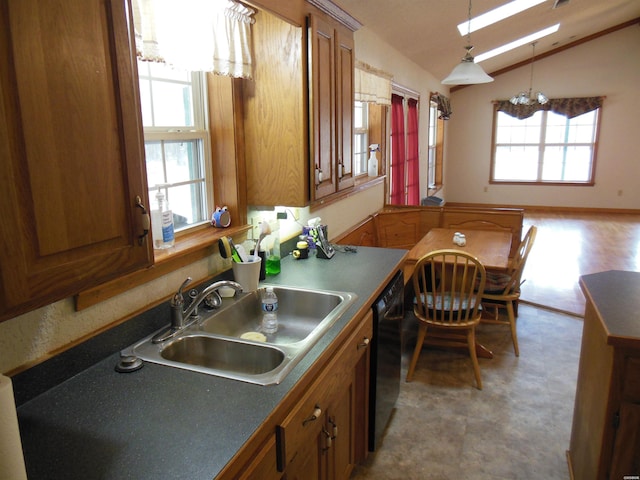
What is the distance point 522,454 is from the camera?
2.34m

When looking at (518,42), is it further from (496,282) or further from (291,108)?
(291,108)

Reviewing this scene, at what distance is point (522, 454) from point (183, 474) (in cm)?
197

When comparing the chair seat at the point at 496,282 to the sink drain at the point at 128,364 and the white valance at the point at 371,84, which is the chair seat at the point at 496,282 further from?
the sink drain at the point at 128,364

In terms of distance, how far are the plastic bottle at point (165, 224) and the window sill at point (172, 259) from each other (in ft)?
0.10

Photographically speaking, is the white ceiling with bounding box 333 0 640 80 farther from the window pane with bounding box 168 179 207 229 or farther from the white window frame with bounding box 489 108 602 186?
the window pane with bounding box 168 179 207 229

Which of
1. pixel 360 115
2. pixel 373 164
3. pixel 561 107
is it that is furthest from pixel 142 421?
pixel 561 107

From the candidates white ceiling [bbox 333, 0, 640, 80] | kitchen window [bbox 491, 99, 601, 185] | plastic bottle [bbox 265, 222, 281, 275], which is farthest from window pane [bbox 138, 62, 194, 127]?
kitchen window [bbox 491, 99, 601, 185]

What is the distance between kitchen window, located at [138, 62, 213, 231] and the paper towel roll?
1.02 metres

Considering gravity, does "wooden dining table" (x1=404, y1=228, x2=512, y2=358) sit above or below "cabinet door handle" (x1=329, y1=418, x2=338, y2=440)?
above

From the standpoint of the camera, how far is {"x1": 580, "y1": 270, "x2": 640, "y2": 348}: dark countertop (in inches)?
60.8

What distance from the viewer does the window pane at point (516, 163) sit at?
9.44 m

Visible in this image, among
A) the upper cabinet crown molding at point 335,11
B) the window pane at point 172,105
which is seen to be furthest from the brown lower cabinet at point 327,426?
the upper cabinet crown molding at point 335,11

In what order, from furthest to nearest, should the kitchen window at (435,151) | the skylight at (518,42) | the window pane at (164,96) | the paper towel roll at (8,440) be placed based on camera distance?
the kitchen window at (435,151) → the skylight at (518,42) → the window pane at (164,96) → the paper towel roll at (8,440)

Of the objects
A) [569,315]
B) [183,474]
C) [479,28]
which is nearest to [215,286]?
[183,474]
